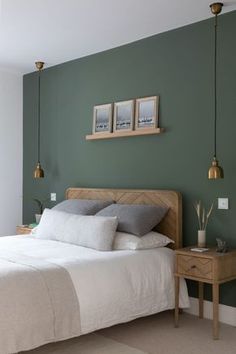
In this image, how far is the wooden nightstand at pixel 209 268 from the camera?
3.40 m

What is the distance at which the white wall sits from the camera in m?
5.88

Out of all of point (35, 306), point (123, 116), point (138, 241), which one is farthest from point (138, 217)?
point (35, 306)

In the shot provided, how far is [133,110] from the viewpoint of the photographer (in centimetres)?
459

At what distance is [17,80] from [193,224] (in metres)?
3.28

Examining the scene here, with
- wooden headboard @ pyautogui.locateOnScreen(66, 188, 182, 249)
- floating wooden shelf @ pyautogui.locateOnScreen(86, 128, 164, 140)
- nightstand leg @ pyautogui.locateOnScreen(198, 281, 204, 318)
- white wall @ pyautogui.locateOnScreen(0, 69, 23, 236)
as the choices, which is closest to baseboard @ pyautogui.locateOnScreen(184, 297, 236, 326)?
nightstand leg @ pyautogui.locateOnScreen(198, 281, 204, 318)

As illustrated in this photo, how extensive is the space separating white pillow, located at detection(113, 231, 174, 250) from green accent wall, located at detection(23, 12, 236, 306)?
0.93 feet

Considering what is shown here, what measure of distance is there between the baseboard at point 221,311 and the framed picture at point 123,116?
5.97 ft

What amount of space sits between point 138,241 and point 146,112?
52.8 inches

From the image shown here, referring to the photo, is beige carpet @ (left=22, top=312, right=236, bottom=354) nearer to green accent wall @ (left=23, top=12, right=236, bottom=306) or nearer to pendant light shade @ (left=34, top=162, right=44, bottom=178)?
green accent wall @ (left=23, top=12, right=236, bottom=306)

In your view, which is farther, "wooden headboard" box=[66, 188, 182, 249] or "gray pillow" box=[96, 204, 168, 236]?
"wooden headboard" box=[66, 188, 182, 249]

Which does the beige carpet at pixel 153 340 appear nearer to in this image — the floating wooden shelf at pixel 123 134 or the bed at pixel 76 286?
the bed at pixel 76 286

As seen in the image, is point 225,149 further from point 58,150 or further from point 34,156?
point 34,156

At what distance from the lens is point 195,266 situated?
3.53 meters

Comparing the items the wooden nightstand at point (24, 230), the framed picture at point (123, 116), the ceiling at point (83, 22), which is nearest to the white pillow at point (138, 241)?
the framed picture at point (123, 116)
